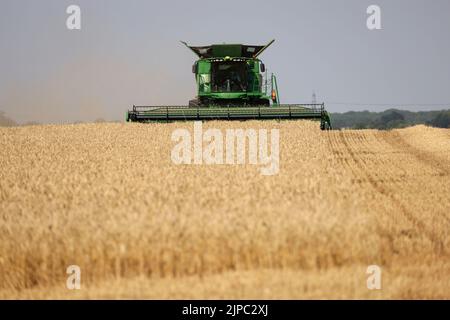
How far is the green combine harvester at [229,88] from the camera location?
67.2 ft

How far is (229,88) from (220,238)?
51.6 feet

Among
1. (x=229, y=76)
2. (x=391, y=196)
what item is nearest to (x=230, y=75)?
(x=229, y=76)

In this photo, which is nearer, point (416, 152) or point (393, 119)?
point (416, 152)

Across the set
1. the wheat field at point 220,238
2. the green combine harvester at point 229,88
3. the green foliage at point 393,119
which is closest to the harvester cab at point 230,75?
the green combine harvester at point 229,88

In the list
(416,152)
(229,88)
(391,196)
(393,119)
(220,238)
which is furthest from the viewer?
(393,119)

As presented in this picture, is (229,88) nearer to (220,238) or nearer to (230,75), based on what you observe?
(230,75)

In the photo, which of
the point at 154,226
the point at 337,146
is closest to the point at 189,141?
the point at 337,146

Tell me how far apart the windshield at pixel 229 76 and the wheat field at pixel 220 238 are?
1228cm

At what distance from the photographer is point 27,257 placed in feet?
18.5

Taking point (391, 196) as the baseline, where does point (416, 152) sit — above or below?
above
